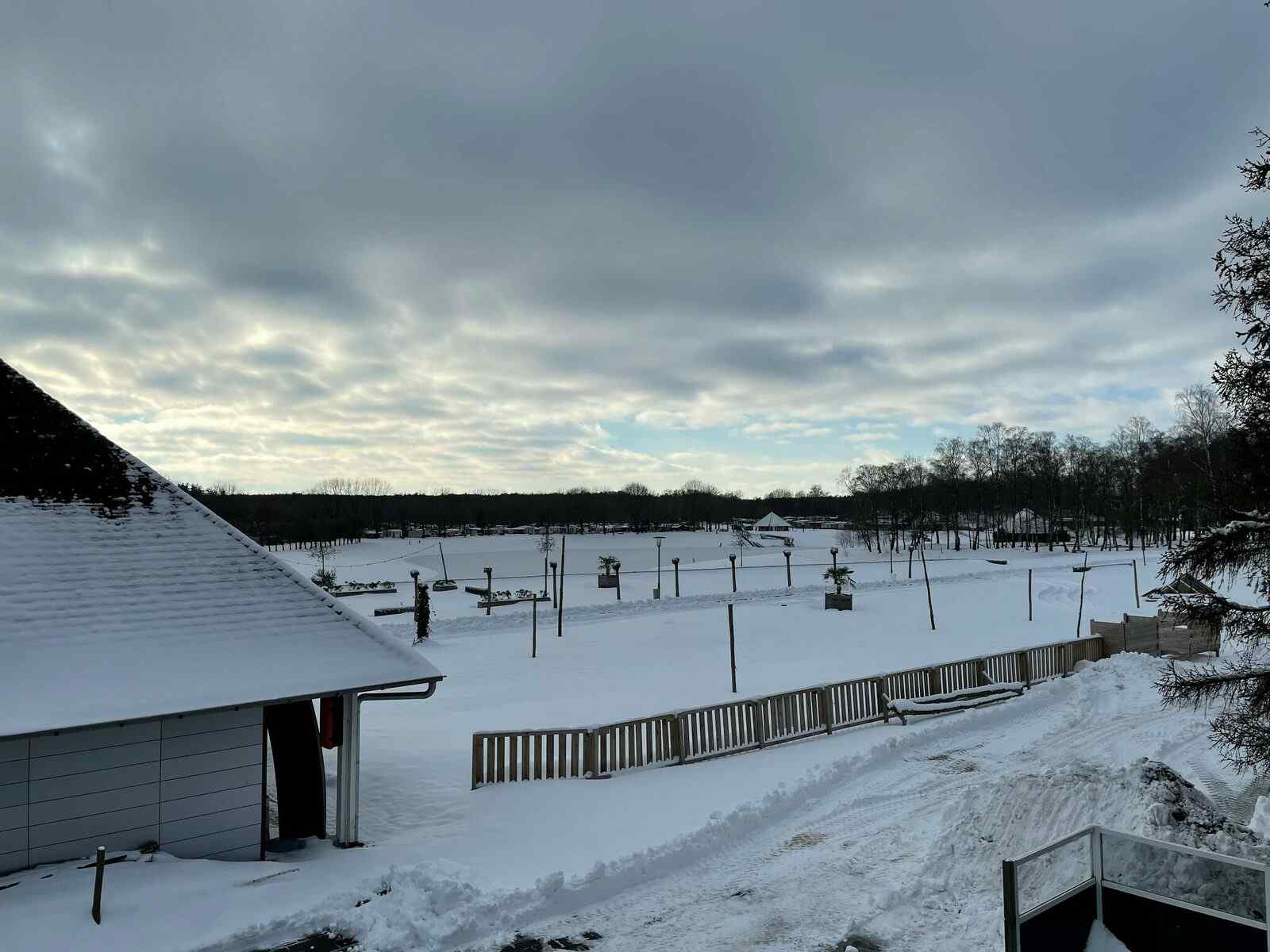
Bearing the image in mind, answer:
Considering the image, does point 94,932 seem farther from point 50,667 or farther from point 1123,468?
point 1123,468

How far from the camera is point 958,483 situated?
10400 cm

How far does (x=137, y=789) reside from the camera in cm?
860

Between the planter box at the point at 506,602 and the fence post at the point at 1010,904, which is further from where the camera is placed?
the planter box at the point at 506,602

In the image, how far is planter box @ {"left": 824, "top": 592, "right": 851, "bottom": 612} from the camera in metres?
33.5

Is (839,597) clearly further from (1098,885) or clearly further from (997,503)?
(997,503)

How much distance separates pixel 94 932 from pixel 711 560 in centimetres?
7056

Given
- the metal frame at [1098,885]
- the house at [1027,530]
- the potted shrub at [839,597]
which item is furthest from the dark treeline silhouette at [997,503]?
the metal frame at [1098,885]

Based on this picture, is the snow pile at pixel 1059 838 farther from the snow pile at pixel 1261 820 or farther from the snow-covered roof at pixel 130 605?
the snow-covered roof at pixel 130 605

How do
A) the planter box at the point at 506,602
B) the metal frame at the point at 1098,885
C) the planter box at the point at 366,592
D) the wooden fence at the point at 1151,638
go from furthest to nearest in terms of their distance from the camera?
the planter box at the point at 366,592
the planter box at the point at 506,602
the wooden fence at the point at 1151,638
the metal frame at the point at 1098,885

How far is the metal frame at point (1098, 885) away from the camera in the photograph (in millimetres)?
5328

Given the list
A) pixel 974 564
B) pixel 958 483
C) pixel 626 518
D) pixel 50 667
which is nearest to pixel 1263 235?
pixel 50 667

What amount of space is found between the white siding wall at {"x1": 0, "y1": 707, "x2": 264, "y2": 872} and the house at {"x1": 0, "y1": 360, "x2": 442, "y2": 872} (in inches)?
0.7

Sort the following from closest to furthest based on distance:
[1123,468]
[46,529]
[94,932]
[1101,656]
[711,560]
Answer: [94,932]
[46,529]
[1101,656]
[711,560]
[1123,468]

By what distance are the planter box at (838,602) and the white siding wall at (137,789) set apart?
1097 inches
